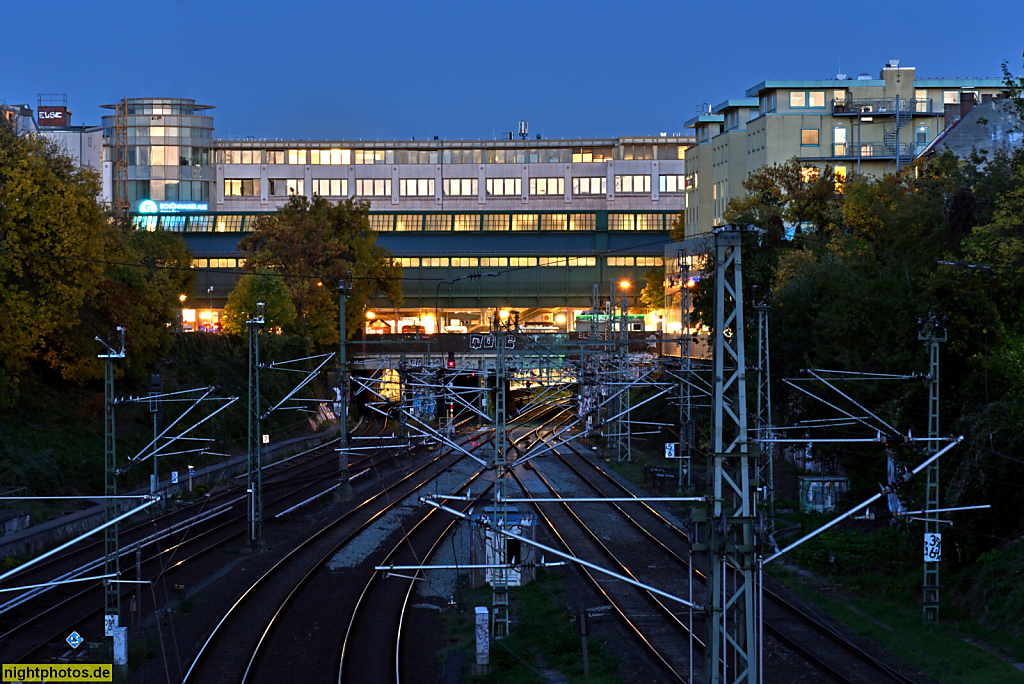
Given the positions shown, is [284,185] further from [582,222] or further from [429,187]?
[582,222]

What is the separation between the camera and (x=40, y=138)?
37406 millimetres

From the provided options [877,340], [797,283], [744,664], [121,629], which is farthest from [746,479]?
[797,283]

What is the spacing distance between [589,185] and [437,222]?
17.4 meters

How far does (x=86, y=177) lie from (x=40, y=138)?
79.4 inches

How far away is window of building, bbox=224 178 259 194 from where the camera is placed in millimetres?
104500

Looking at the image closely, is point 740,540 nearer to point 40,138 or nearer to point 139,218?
point 40,138

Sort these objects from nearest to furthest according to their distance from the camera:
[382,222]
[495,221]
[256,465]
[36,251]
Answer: [256,465]
[36,251]
[382,222]
[495,221]

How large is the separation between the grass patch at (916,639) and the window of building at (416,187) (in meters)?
83.7

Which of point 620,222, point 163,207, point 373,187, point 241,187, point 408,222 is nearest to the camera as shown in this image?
point 408,222

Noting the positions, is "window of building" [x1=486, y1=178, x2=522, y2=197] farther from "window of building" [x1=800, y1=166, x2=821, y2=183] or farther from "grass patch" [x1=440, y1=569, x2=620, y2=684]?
"grass patch" [x1=440, y1=569, x2=620, y2=684]

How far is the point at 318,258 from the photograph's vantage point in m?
59.0

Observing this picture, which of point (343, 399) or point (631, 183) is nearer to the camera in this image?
point (343, 399)

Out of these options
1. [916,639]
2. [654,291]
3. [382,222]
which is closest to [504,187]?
[382,222]

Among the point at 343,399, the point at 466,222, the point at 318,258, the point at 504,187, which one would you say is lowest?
the point at 343,399
